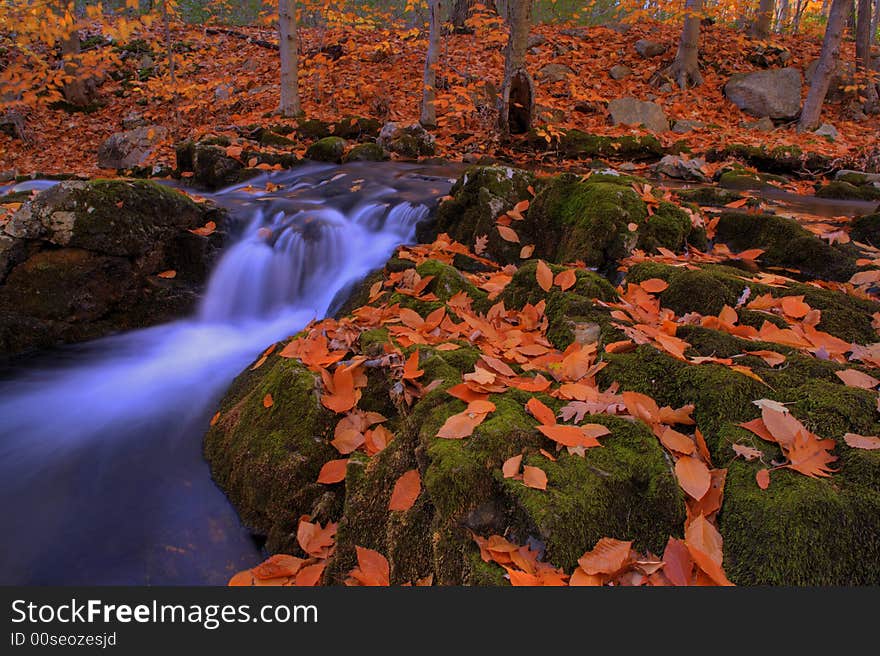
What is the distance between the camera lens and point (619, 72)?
42.8ft

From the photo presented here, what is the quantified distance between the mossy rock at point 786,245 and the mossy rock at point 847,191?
13.0 ft

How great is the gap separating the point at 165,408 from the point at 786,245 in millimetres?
5429

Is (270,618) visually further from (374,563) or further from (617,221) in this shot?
(617,221)

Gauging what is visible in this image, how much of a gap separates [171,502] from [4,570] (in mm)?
824

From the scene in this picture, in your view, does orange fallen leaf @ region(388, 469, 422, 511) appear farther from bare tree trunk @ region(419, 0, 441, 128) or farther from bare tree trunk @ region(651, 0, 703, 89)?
bare tree trunk @ region(651, 0, 703, 89)

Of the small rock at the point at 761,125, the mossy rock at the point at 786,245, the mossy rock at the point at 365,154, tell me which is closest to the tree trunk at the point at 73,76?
the mossy rock at the point at 365,154

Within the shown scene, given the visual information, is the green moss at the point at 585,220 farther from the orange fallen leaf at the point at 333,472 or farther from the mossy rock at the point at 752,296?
the orange fallen leaf at the point at 333,472

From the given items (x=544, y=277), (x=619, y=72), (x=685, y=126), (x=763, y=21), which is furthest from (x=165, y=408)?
(x=763, y=21)

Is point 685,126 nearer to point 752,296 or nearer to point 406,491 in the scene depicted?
point 752,296

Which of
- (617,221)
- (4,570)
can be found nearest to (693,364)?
(617,221)

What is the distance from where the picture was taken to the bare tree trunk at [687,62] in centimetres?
1221

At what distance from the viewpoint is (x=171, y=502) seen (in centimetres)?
300

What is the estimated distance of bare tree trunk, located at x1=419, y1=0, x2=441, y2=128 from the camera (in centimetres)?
977

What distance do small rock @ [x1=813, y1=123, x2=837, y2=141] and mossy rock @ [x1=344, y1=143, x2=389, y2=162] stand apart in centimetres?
943
